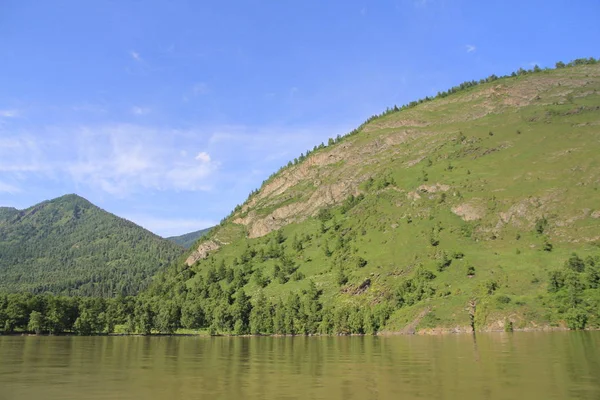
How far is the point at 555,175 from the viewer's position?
198750 millimetres

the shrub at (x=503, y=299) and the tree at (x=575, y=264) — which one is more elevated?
the tree at (x=575, y=264)

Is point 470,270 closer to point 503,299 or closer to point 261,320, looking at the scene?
point 503,299

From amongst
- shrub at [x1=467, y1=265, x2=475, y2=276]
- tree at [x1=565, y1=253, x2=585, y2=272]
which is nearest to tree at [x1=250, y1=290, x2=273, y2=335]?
shrub at [x1=467, y1=265, x2=475, y2=276]

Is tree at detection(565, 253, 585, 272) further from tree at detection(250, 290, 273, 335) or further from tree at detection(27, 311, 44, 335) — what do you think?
tree at detection(27, 311, 44, 335)

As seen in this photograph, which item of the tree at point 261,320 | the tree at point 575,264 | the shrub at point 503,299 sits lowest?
the tree at point 261,320

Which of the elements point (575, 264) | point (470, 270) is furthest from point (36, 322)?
point (575, 264)

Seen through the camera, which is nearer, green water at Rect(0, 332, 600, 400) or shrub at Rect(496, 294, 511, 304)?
green water at Rect(0, 332, 600, 400)

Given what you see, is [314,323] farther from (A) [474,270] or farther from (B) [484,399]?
(B) [484,399]

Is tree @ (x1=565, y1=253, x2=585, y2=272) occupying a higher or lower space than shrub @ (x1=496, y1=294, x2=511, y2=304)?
higher

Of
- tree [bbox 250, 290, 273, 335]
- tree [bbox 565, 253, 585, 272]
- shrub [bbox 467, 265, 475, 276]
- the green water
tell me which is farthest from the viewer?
tree [bbox 250, 290, 273, 335]

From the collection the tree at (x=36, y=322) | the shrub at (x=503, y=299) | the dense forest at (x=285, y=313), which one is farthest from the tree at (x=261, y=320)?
the shrub at (x=503, y=299)

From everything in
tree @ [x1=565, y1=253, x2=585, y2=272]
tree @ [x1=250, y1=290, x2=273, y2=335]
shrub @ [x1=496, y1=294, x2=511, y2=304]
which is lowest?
tree @ [x1=250, y1=290, x2=273, y2=335]

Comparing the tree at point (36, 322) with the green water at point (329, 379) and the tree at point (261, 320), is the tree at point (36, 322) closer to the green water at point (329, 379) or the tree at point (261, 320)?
the tree at point (261, 320)

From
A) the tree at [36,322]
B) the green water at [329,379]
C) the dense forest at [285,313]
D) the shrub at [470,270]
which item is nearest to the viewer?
the green water at [329,379]
